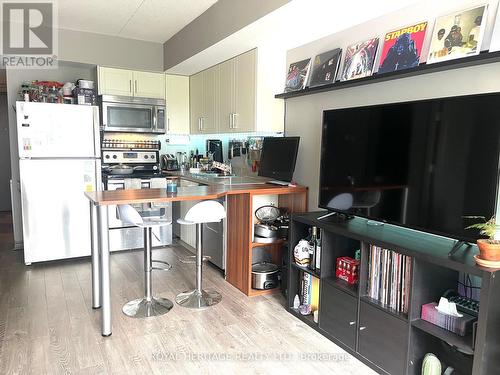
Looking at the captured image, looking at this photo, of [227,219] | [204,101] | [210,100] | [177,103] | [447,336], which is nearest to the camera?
[447,336]

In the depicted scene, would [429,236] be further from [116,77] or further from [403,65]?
[116,77]

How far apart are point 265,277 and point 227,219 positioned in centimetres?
65

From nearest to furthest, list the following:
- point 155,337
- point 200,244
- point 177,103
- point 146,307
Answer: point 155,337 < point 146,307 < point 200,244 < point 177,103

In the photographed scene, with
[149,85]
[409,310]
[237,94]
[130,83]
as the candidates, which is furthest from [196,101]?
[409,310]

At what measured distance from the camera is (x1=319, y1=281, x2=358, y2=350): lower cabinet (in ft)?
7.37

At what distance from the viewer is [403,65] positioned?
7.48 feet

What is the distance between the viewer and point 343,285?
→ 2.34 m

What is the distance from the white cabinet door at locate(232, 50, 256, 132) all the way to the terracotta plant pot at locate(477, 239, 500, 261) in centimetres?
233

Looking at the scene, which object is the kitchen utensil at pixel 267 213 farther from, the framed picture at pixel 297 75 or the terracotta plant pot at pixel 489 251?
the terracotta plant pot at pixel 489 251

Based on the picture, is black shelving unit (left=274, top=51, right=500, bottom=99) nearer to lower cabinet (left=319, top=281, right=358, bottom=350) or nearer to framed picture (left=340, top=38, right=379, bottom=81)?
framed picture (left=340, top=38, right=379, bottom=81)

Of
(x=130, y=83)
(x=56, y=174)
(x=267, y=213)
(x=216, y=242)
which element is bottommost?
(x=216, y=242)

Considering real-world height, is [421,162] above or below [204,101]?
below

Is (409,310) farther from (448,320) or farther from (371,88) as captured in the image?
(371,88)

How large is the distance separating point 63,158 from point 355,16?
10.1 feet
